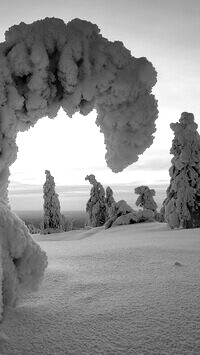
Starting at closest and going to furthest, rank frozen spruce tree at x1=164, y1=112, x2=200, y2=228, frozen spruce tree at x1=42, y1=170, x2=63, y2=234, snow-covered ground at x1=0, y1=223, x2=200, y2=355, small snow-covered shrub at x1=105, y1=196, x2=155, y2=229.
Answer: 1. snow-covered ground at x1=0, y1=223, x2=200, y2=355
2. frozen spruce tree at x1=164, y1=112, x2=200, y2=228
3. small snow-covered shrub at x1=105, y1=196, x2=155, y2=229
4. frozen spruce tree at x1=42, y1=170, x2=63, y2=234

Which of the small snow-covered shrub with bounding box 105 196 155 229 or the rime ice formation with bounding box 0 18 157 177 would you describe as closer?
the rime ice formation with bounding box 0 18 157 177

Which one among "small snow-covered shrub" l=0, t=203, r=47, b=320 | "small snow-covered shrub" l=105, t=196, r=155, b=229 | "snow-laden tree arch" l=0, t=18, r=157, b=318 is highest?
"snow-laden tree arch" l=0, t=18, r=157, b=318

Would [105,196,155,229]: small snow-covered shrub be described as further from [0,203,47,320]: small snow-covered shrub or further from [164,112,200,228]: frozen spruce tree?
[0,203,47,320]: small snow-covered shrub

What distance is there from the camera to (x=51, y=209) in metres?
38.0

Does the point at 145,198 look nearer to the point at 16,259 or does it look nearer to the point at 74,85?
the point at 74,85

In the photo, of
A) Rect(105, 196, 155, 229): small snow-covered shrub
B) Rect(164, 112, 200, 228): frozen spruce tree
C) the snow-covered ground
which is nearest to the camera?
the snow-covered ground

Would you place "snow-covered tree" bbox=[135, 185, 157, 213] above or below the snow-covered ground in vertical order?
above

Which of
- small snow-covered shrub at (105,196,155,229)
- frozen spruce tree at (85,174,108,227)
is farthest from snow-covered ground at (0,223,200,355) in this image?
frozen spruce tree at (85,174,108,227)

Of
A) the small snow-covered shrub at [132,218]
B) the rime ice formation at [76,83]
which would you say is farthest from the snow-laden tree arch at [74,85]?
the small snow-covered shrub at [132,218]

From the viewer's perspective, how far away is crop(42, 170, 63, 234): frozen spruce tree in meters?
36.9

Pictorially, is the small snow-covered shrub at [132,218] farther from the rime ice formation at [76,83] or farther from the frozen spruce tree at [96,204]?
the rime ice formation at [76,83]

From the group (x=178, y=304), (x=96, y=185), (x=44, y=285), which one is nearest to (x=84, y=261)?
(x=44, y=285)

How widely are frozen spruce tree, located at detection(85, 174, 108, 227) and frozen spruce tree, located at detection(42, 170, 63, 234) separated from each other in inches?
190

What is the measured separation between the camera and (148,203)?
89.7 ft
